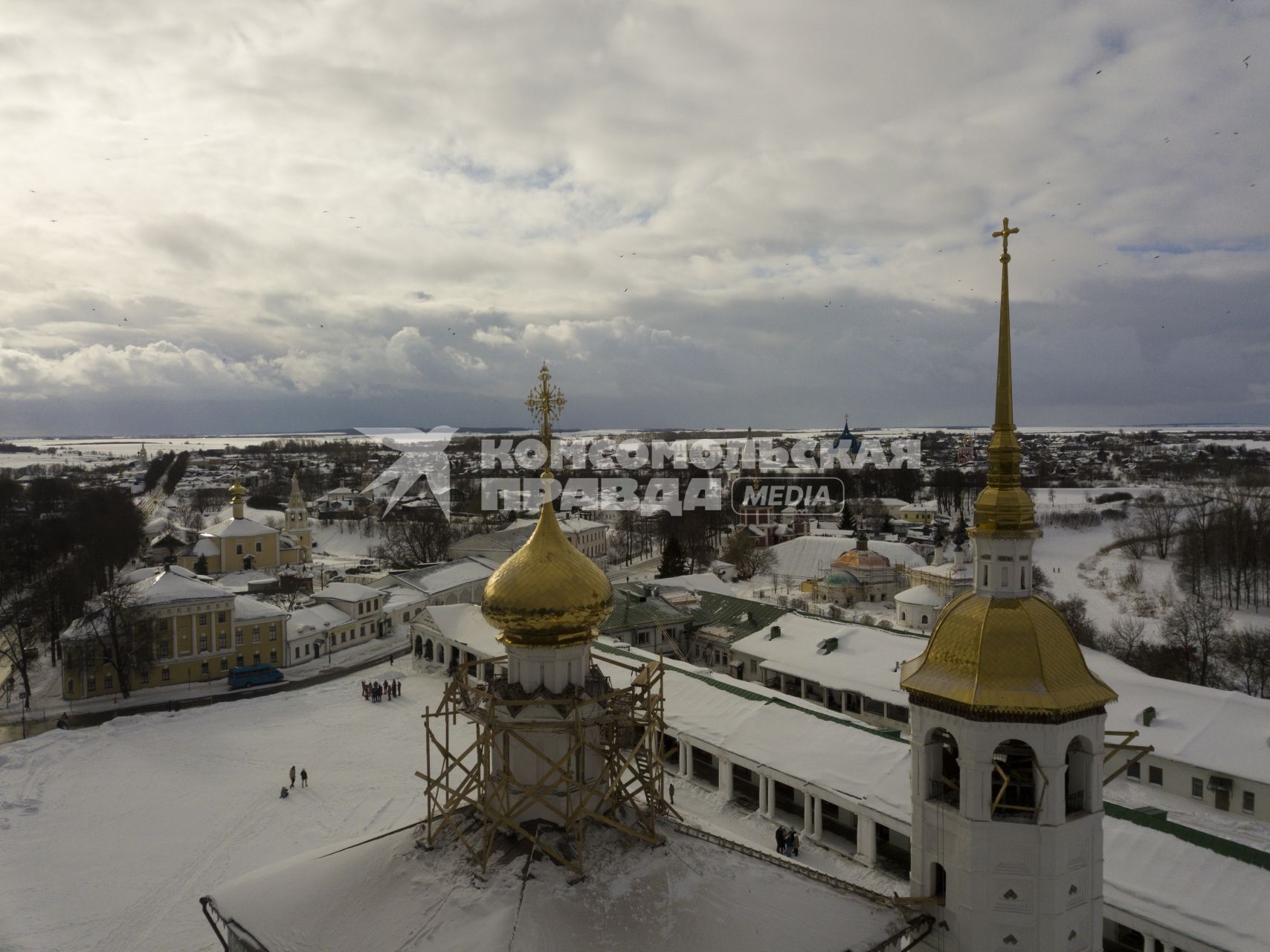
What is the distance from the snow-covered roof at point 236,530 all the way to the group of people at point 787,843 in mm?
43247

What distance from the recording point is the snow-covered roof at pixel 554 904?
6.95m

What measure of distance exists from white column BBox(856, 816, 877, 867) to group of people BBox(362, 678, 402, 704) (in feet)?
57.9

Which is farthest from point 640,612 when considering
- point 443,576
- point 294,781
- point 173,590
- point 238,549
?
point 238,549

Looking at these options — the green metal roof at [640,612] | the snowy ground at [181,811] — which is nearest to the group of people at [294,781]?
the snowy ground at [181,811]

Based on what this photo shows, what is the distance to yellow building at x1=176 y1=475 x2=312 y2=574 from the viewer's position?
158 ft

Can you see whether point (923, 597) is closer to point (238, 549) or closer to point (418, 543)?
point (418, 543)

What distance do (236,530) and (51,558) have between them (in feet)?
35.6

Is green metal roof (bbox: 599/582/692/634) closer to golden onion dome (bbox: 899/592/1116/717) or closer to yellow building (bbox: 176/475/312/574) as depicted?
golden onion dome (bbox: 899/592/1116/717)

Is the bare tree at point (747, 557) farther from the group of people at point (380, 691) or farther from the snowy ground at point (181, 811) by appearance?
the snowy ground at point (181, 811)

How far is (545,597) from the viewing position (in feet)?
27.5

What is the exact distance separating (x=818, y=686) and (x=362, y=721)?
49.8 feet

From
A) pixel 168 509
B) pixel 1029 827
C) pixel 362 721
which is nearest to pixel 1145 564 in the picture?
pixel 362 721

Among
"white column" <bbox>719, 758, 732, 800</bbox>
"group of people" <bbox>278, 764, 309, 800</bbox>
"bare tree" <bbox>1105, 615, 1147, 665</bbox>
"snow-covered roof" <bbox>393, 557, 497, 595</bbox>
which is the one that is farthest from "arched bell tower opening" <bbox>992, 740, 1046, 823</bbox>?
"snow-covered roof" <bbox>393, 557, 497, 595</bbox>

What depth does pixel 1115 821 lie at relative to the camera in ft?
40.8
